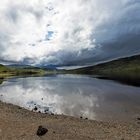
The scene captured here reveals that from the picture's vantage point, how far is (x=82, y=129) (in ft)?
84.8

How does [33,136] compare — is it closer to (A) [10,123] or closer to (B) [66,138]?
(B) [66,138]

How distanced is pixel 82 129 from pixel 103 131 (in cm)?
212

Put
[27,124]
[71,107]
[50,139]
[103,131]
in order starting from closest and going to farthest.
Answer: [50,139], [103,131], [27,124], [71,107]

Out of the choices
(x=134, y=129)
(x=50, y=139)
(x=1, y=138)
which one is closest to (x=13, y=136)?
(x=1, y=138)

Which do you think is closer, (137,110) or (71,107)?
(137,110)

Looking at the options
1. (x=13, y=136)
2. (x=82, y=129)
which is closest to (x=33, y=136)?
(x=13, y=136)

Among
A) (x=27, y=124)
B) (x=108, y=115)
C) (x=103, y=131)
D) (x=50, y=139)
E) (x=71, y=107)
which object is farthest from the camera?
(x=71, y=107)

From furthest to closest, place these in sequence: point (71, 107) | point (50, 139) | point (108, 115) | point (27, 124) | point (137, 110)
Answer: point (71, 107), point (137, 110), point (108, 115), point (27, 124), point (50, 139)

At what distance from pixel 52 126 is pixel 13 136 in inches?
182

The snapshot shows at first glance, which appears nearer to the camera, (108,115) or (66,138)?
(66,138)

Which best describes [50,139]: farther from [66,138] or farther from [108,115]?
[108,115]

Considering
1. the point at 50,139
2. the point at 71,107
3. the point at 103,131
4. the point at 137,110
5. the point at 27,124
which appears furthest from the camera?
the point at 71,107

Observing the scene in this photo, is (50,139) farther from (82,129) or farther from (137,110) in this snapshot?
(137,110)

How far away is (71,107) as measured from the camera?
45.5m
